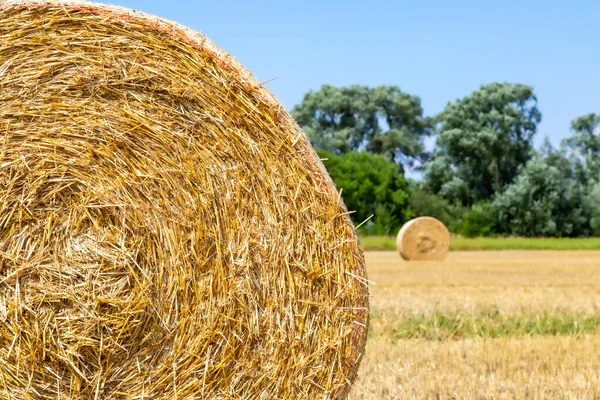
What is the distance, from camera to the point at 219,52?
3.72 meters

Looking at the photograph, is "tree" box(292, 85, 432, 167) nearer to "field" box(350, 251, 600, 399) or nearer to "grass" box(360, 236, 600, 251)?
"grass" box(360, 236, 600, 251)

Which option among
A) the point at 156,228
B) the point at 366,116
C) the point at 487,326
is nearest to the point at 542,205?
the point at 366,116

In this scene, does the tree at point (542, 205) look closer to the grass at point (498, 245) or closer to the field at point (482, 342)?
the grass at point (498, 245)

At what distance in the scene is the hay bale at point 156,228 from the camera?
3537 mm

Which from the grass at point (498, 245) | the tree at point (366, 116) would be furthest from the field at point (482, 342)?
the tree at point (366, 116)

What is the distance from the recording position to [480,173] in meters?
43.3

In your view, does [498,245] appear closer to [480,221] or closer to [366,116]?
[480,221]

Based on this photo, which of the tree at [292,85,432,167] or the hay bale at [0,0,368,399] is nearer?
the hay bale at [0,0,368,399]

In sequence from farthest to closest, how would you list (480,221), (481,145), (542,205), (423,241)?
(481,145) < (480,221) < (542,205) < (423,241)

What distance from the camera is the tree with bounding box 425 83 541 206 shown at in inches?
1687

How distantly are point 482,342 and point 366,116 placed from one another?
161ft

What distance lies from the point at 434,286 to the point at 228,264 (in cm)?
752

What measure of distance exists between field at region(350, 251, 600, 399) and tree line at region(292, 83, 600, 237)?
25.0m

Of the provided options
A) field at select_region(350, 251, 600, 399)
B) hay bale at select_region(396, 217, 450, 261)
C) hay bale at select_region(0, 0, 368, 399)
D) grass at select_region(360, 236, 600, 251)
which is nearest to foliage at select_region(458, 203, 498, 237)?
grass at select_region(360, 236, 600, 251)
